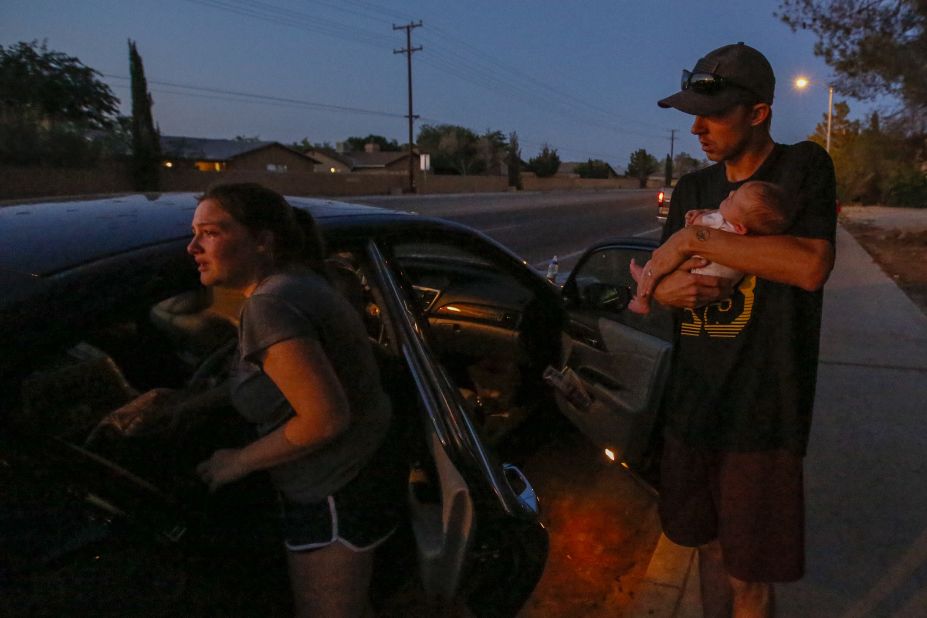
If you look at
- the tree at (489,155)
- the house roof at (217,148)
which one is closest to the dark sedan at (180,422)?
the house roof at (217,148)

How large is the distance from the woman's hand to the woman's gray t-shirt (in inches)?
3.8

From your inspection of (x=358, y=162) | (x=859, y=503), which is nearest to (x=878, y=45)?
(x=859, y=503)

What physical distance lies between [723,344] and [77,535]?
1.57m

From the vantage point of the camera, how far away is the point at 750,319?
195 cm

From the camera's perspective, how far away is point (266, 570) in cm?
194

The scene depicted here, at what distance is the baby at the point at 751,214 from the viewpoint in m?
1.78

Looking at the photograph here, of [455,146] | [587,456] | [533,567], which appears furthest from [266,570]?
[455,146]

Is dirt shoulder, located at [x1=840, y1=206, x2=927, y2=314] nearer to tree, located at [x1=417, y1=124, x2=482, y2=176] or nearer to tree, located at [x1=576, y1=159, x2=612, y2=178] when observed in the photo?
tree, located at [x1=417, y1=124, x2=482, y2=176]

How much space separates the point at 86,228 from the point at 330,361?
29.6 inches

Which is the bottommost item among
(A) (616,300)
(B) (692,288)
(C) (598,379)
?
(C) (598,379)

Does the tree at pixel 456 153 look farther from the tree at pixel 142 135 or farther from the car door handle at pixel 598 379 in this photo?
the car door handle at pixel 598 379

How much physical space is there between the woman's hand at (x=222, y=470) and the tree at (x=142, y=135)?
4093 cm

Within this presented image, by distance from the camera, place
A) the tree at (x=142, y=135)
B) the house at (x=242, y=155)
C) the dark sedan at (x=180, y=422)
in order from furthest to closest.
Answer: the house at (x=242, y=155) → the tree at (x=142, y=135) → the dark sedan at (x=180, y=422)

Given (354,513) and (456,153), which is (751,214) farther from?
(456,153)
